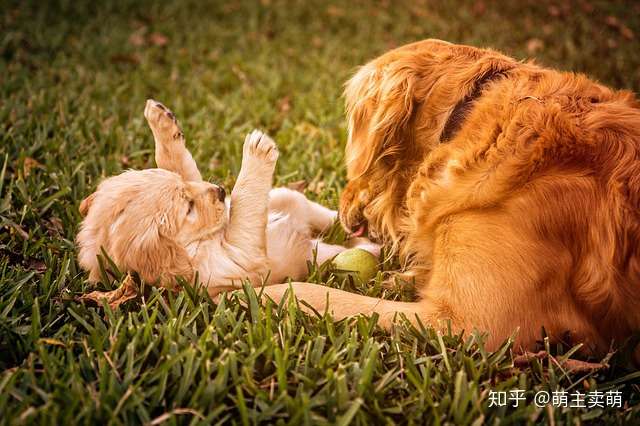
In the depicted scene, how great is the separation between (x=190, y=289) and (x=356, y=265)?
0.82 meters

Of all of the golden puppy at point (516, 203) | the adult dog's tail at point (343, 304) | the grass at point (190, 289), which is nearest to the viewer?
the grass at point (190, 289)

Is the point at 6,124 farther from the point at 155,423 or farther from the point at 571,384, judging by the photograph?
the point at 571,384

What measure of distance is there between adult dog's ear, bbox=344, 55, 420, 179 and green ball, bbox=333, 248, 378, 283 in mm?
392

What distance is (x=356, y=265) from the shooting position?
270 cm

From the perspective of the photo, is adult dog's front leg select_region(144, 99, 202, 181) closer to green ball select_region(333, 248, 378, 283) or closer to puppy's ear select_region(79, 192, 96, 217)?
puppy's ear select_region(79, 192, 96, 217)

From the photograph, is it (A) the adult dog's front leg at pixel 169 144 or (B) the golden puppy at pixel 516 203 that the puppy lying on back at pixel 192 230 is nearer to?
(A) the adult dog's front leg at pixel 169 144

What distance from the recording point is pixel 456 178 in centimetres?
231

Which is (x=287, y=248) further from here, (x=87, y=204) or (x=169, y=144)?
(x=87, y=204)

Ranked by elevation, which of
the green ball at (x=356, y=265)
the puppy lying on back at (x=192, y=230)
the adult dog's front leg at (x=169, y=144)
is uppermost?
the adult dog's front leg at (x=169, y=144)

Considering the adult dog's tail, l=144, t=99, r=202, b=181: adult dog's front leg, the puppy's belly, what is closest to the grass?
the adult dog's tail

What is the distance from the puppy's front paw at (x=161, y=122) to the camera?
9.27 feet

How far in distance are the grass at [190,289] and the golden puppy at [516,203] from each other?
0.46 ft

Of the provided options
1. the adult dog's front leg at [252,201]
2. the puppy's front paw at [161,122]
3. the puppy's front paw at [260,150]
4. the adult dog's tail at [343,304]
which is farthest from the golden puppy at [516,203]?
the puppy's front paw at [161,122]

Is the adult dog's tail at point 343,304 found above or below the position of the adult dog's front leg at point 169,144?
below
